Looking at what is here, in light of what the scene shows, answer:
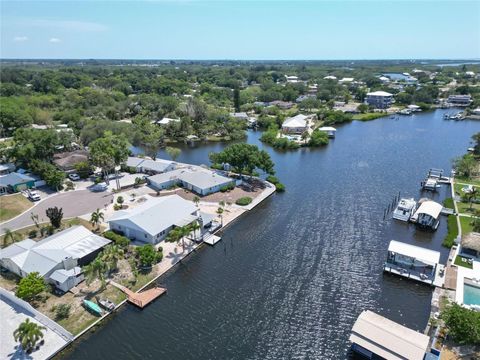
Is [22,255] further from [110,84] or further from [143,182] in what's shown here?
[110,84]

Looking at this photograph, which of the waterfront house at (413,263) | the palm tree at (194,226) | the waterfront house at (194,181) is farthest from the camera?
the waterfront house at (194,181)

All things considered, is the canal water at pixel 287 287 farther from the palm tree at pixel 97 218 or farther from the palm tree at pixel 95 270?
the palm tree at pixel 97 218

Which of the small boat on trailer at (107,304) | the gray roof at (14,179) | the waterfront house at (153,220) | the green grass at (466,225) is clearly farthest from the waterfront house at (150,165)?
the green grass at (466,225)

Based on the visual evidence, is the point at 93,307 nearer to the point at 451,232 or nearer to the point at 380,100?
the point at 451,232

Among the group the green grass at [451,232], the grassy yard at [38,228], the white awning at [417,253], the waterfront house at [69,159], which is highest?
the waterfront house at [69,159]

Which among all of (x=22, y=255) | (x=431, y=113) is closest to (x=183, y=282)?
(x=22, y=255)

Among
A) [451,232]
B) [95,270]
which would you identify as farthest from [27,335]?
[451,232]
